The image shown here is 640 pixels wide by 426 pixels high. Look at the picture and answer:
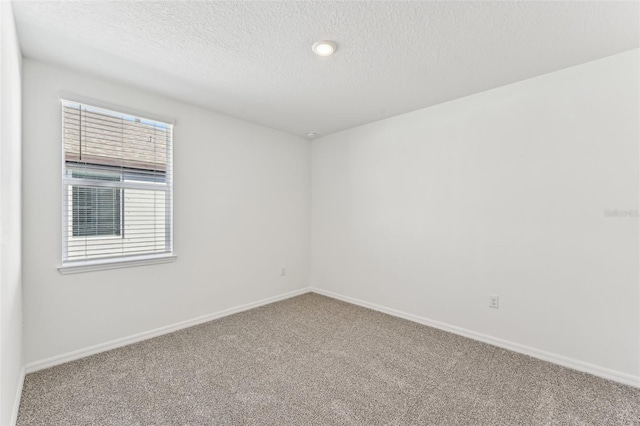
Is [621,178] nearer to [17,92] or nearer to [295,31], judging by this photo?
[295,31]

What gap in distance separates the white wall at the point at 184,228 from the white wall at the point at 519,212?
1.13 m

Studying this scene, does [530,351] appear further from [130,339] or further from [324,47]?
[130,339]

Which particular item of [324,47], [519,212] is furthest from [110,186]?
[519,212]

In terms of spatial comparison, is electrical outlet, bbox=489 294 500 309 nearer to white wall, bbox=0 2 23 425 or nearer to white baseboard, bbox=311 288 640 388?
white baseboard, bbox=311 288 640 388

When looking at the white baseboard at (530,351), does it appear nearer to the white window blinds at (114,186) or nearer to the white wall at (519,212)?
the white wall at (519,212)

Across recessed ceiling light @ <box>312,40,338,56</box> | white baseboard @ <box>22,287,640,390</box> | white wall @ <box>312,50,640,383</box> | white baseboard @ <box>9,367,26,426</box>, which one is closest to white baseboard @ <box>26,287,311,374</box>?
white baseboard @ <box>22,287,640,390</box>

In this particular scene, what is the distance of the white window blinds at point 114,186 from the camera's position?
7.80ft

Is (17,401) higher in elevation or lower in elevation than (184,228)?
lower

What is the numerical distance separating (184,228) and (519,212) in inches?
128

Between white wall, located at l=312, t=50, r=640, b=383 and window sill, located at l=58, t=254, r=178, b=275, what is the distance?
2328 millimetres

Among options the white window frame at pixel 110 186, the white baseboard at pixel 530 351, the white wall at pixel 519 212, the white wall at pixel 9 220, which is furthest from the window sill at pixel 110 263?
the white baseboard at pixel 530 351

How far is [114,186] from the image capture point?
102 inches

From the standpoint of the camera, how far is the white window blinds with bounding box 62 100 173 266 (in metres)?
2.38

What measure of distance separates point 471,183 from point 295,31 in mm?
2121
